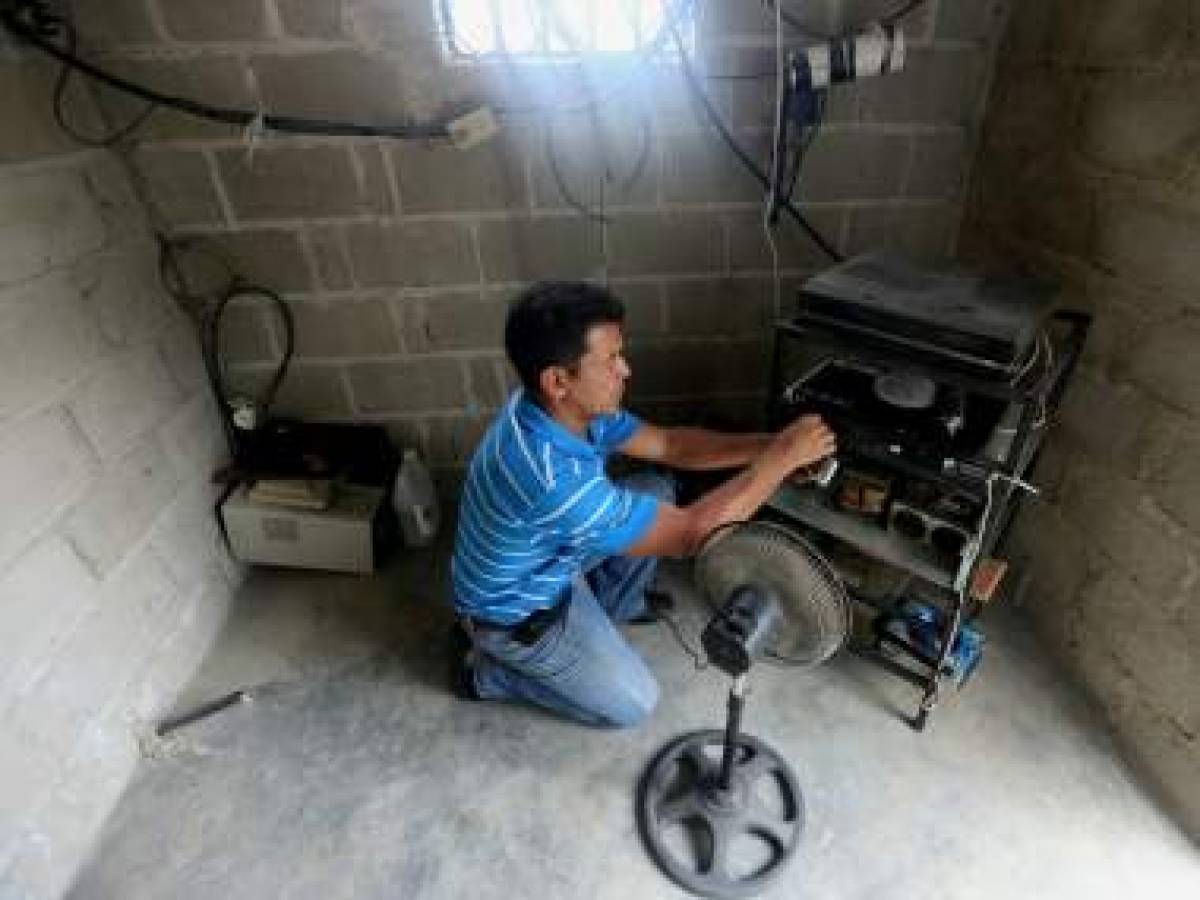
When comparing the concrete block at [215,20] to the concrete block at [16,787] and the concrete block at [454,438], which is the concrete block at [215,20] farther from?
the concrete block at [16,787]

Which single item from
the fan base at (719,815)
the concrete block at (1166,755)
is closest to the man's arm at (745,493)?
the fan base at (719,815)

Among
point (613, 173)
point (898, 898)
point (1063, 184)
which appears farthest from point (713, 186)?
point (898, 898)

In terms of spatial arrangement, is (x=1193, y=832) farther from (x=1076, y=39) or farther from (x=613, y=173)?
(x=613, y=173)

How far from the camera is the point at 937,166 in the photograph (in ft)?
5.73

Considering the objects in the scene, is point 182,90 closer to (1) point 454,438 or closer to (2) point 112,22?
(2) point 112,22

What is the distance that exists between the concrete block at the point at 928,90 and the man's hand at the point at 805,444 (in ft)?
2.88

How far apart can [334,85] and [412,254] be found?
0.40 metres

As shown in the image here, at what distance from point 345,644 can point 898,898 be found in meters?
1.31

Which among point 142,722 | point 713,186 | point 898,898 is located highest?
point 713,186

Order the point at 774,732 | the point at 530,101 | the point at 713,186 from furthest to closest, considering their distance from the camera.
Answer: the point at 713,186 → the point at 530,101 → the point at 774,732

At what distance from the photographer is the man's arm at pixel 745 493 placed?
1.27m

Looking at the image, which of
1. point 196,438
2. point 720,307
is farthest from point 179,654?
point 720,307

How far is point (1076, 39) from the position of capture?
1391 mm

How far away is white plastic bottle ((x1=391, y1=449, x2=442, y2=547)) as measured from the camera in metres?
1.97
